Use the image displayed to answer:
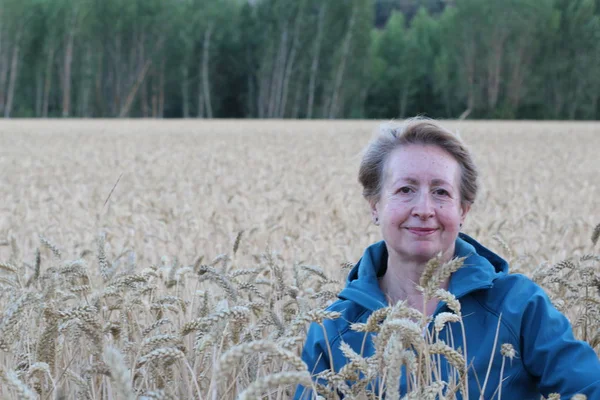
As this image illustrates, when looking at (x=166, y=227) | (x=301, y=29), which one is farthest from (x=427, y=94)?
(x=166, y=227)

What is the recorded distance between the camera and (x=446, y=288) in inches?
93.9

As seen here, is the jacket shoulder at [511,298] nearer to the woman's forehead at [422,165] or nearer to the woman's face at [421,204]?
the woman's face at [421,204]

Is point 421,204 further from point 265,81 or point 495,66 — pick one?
point 265,81

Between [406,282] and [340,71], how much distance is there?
50.0m

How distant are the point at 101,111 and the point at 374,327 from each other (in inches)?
2130

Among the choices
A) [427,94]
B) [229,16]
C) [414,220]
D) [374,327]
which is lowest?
[374,327]

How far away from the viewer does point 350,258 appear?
4027 millimetres

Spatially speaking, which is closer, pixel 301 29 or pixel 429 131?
pixel 429 131

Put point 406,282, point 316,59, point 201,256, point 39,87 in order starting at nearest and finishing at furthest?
point 406,282 < point 201,256 < point 316,59 < point 39,87

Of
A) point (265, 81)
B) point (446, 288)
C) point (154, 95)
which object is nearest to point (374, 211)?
point (446, 288)

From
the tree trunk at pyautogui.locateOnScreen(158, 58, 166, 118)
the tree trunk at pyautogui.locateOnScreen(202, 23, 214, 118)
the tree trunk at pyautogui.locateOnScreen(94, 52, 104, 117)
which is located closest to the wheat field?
the tree trunk at pyautogui.locateOnScreen(202, 23, 214, 118)

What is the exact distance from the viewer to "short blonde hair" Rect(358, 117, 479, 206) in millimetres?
2482

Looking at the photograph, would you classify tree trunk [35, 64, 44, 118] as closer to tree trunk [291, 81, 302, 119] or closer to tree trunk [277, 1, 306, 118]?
tree trunk [277, 1, 306, 118]

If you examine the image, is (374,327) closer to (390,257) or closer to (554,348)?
(554,348)
